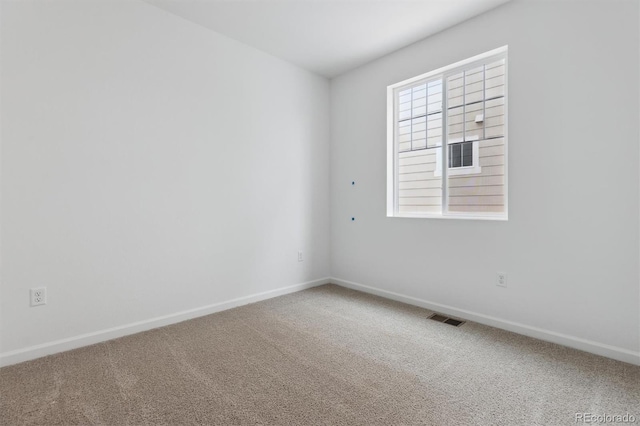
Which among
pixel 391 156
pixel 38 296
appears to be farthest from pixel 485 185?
pixel 38 296

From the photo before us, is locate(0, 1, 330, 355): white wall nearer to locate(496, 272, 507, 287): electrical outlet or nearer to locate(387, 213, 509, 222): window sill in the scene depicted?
locate(387, 213, 509, 222): window sill

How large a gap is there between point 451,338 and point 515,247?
888 millimetres

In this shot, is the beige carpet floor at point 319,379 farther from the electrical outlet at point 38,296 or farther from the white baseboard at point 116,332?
the electrical outlet at point 38,296

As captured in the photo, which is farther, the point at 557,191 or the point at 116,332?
the point at 116,332

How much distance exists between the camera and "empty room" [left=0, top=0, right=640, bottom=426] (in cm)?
173

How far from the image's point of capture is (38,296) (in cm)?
205

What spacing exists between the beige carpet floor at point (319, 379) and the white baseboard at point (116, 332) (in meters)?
0.07

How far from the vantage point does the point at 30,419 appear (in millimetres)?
1450

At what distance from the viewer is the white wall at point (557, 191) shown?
6.50ft

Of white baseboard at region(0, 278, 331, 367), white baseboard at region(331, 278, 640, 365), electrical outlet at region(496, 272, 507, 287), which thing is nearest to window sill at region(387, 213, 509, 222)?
electrical outlet at region(496, 272, 507, 287)

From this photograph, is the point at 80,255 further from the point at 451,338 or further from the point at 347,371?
the point at 451,338

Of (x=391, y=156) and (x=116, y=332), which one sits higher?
(x=391, y=156)

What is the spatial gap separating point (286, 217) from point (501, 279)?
86.7 inches

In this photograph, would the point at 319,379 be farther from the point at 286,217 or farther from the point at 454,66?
the point at 454,66
